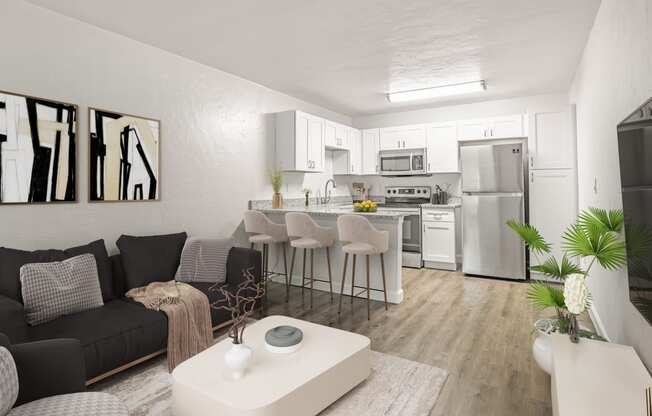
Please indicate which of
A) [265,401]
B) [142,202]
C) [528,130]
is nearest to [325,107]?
[528,130]

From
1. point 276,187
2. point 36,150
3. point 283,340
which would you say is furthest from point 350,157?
point 283,340

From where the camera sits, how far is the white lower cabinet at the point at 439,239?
5.69m

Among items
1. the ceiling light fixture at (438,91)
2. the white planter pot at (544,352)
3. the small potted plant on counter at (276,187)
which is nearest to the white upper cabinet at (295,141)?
the small potted plant on counter at (276,187)

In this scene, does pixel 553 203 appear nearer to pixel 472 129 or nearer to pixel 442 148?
pixel 472 129

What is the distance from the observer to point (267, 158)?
514cm

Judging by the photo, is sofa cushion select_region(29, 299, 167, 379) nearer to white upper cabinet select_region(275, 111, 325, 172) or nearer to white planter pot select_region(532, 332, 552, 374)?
white planter pot select_region(532, 332, 552, 374)

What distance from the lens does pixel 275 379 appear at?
1.89m

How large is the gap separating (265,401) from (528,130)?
5198mm

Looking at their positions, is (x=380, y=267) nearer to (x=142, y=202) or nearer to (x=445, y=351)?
(x=445, y=351)

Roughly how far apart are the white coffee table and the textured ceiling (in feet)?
8.24

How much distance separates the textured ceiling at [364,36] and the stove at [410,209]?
210 centimetres

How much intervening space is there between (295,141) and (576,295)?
3821mm

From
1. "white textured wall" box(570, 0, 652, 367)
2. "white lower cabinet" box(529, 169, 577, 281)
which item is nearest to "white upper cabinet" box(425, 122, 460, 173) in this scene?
"white lower cabinet" box(529, 169, 577, 281)

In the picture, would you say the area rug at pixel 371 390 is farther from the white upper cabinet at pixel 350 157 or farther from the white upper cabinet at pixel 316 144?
the white upper cabinet at pixel 350 157
